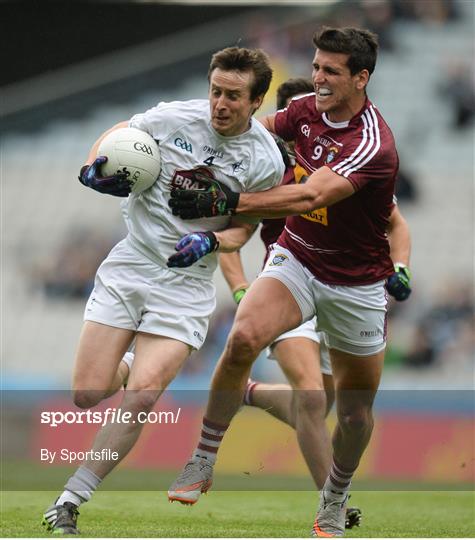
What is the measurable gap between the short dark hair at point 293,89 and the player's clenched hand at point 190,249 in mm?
1998

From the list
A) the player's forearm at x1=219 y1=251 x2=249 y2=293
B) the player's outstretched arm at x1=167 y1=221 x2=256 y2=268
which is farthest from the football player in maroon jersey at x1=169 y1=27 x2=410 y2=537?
the player's forearm at x1=219 y1=251 x2=249 y2=293

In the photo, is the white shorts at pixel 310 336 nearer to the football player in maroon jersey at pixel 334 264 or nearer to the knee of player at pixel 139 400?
the football player in maroon jersey at pixel 334 264

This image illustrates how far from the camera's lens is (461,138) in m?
19.0

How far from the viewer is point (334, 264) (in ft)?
21.0

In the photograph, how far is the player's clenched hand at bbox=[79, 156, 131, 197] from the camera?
19.9 ft

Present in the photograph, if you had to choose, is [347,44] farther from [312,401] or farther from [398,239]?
[312,401]

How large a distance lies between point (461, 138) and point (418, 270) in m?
3.06

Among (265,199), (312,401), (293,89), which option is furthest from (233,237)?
(293,89)

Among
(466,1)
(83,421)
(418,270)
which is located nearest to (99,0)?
(466,1)

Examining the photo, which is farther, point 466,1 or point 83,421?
point 466,1

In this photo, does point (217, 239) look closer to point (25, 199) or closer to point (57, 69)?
point (25, 199)

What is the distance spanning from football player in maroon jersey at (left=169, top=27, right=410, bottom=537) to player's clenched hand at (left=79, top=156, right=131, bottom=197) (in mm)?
282

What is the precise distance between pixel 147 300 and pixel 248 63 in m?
1.38

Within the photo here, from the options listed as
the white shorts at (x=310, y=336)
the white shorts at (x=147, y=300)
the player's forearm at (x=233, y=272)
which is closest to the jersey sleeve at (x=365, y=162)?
the white shorts at (x=147, y=300)
